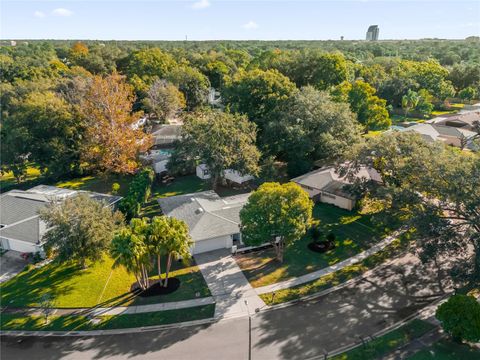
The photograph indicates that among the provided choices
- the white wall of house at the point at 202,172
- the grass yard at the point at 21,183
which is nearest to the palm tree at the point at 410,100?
the white wall of house at the point at 202,172

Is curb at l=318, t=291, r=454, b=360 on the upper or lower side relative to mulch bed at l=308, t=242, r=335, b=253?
lower

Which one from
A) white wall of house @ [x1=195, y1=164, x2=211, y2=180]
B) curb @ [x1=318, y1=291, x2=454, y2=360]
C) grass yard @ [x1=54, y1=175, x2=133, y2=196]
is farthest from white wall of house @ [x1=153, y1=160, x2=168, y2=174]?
curb @ [x1=318, y1=291, x2=454, y2=360]

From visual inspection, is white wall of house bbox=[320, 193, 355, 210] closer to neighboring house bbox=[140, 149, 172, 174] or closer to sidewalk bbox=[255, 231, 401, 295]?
sidewalk bbox=[255, 231, 401, 295]

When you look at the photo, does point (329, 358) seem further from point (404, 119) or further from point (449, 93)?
point (449, 93)

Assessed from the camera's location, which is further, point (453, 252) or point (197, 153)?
point (197, 153)

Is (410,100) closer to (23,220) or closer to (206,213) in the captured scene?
(206,213)

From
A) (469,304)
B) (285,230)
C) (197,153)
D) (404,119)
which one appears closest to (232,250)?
(285,230)

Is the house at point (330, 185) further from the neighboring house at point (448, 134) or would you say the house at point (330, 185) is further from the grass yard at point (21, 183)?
the grass yard at point (21, 183)
